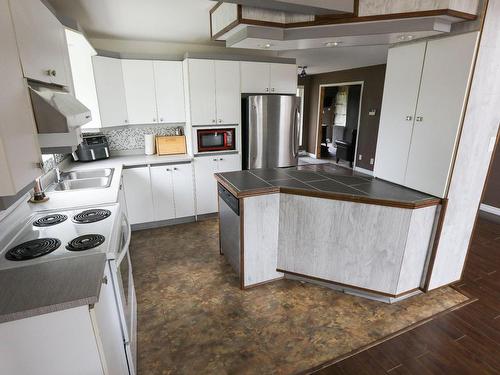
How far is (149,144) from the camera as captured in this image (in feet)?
13.1

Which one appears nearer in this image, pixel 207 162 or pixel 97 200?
pixel 97 200

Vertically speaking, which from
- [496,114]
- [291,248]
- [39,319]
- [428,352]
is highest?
[496,114]

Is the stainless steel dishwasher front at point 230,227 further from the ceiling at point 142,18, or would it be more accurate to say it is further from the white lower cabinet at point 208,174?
the ceiling at point 142,18

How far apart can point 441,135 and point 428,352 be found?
5.09 ft

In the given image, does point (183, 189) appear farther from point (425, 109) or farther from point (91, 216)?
point (425, 109)

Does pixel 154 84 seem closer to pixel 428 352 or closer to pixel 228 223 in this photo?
pixel 228 223

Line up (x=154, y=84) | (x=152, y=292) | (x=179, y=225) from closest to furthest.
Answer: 1. (x=152, y=292)
2. (x=154, y=84)
3. (x=179, y=225)

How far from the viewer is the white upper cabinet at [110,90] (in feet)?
10.8

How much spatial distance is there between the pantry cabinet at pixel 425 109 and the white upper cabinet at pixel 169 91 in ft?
8.32

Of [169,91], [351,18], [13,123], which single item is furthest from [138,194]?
[351,18]

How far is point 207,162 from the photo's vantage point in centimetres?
391

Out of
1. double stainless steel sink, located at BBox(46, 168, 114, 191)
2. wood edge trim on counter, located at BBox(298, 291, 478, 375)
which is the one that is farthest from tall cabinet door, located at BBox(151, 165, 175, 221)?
wood edge trim on counter, located at BBox(298, 291, 478, 375)

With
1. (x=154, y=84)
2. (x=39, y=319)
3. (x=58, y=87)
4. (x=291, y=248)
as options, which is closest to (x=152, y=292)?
(x=291, y=248)

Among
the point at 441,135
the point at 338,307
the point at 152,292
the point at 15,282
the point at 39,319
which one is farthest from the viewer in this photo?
the point at 152,292
